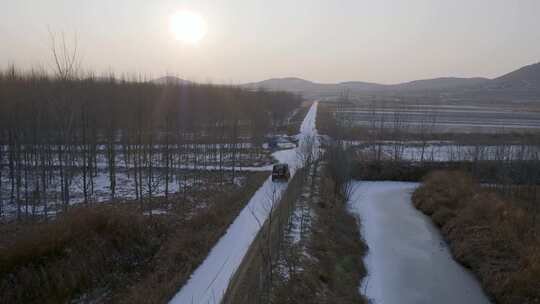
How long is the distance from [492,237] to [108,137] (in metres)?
27.2

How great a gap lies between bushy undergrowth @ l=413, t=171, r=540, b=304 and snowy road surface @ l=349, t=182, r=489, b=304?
69cm

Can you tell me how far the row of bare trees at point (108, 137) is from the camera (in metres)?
23.9

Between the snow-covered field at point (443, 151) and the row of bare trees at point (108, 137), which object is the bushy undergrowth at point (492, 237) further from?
the row of bare trees at point (108, 137)

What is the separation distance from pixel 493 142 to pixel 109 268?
48.1 meters

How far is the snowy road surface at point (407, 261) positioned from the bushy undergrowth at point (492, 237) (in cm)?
69

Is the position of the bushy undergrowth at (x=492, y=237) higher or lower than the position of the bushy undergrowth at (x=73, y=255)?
lower

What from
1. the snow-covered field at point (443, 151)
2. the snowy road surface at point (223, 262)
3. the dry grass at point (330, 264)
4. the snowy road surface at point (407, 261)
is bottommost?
the snowy road surface at point (407, 261)

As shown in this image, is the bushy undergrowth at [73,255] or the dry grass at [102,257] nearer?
the bushy undergrowth at [73,255]

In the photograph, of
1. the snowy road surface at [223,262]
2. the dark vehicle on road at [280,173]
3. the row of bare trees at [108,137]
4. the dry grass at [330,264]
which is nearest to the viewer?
the snowy road surface at [223,262]

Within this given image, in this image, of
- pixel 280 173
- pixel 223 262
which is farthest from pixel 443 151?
pixel 223 262

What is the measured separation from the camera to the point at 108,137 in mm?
29625

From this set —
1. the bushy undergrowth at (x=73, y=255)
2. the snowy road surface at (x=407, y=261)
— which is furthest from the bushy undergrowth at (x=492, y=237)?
the bushy undergrowth at (x=73, y=255)

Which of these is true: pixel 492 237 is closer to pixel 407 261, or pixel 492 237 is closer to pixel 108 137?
pixel 407 261

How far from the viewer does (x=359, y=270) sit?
57.7 feet
